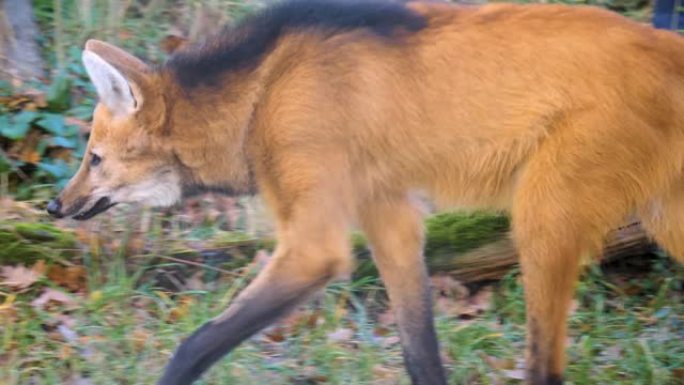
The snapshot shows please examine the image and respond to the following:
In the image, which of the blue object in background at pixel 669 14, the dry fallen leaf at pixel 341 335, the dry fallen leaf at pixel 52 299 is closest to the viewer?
the dry fallen leaf at pixel 341 335

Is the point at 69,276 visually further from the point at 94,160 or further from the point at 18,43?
the point at 18,43

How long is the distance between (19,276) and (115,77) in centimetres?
115

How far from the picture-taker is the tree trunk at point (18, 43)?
530 cm

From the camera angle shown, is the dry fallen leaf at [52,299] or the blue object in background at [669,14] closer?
the dry fallen leaf at [52,299]

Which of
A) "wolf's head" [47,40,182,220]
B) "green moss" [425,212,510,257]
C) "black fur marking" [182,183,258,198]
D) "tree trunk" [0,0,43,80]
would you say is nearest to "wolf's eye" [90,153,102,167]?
"wolf's head" [47,40,182,220]

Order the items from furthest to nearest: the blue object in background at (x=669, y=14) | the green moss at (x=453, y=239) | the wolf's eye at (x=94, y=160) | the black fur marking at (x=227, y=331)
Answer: the blue object in background at (x=669, y=14) < the green moss at (x=453, y=239) < the wolf's eye at (x=94, y=160) < the black fur marking at (x=227, y=331)

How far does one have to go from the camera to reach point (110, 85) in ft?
11.4

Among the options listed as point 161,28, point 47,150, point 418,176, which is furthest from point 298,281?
point 161,28

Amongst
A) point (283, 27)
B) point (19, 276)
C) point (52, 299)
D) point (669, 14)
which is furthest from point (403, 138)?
point (669, 14)

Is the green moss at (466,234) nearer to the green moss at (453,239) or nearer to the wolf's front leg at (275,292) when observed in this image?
the green moss at (453,239)

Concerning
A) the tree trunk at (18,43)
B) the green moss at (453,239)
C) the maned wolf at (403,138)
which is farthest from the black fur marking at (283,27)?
the tree trunk at (18,43)

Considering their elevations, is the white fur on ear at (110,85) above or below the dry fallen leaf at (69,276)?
above

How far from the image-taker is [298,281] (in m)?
3.20

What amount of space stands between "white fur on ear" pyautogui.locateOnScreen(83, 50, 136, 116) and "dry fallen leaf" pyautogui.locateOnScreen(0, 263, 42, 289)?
3.16ft
